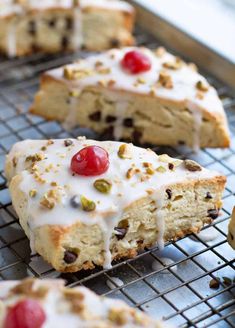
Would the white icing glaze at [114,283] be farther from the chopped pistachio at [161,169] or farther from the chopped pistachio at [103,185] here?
the chopped pistachio at [161,169]

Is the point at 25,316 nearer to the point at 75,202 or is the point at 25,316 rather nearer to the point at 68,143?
the point at 75,202

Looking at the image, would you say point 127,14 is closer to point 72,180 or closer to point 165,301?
point 72,180

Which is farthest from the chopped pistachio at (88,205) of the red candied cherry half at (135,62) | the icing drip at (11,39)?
the icing drip at (11,39)

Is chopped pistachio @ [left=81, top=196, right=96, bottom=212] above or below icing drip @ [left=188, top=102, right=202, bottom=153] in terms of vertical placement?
above

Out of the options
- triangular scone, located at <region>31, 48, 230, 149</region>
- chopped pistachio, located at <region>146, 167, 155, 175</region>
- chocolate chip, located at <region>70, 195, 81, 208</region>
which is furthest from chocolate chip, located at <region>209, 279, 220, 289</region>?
triangular scone, located at <region>31, 48, 230, 149</region>

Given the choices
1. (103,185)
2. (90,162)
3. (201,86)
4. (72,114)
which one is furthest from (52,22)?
(103,185)

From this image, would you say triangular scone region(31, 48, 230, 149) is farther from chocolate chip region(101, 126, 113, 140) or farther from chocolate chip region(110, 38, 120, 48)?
chocolate chip region(110, 38, 120, 48)
